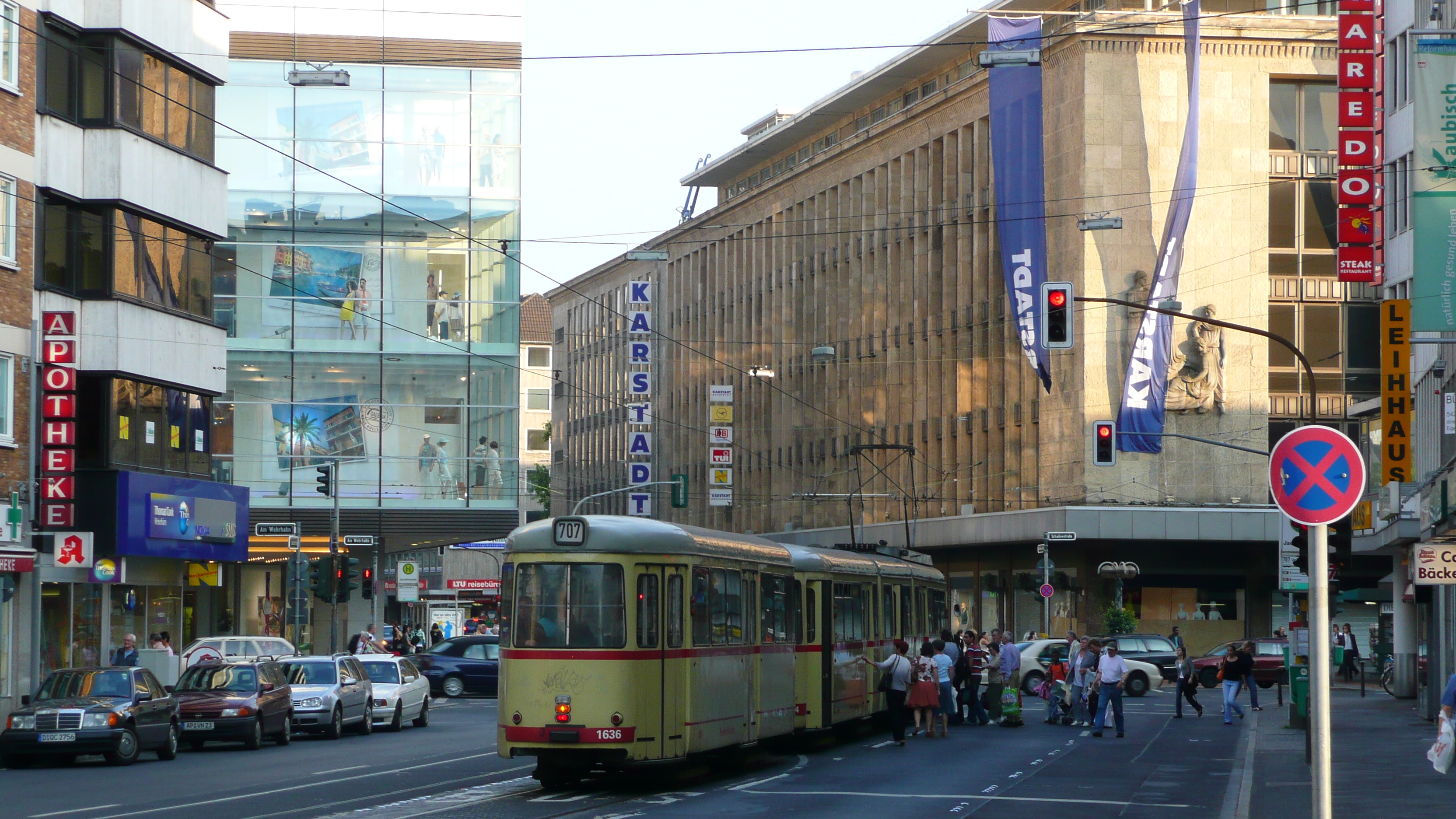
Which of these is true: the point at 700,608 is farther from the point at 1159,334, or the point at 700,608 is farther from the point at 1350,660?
the point at 1350,660

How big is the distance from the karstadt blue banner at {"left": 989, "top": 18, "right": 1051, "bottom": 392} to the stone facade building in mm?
1038

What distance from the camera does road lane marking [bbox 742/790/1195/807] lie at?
1962 cm

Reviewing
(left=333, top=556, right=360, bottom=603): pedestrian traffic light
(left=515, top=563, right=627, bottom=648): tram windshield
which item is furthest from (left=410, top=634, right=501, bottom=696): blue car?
(left=515, top=563, right=627, bottom=648): tram windshield

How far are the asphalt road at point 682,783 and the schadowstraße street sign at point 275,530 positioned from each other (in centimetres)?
1285

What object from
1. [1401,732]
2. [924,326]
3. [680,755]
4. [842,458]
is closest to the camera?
[680,755]

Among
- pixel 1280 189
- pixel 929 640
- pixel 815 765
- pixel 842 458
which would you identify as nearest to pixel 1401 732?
pixel 929 640

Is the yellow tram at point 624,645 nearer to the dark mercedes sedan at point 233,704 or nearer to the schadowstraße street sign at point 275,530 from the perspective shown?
the dark mercedes sedan at point 233,704

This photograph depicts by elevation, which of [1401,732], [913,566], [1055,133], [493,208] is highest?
[1055,133]

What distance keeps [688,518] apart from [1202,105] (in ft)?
137

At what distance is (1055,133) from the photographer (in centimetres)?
6128

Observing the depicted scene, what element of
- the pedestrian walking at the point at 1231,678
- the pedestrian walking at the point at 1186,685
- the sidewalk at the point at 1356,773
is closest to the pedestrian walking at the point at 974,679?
the pedestrian walking at the point at 1231,678

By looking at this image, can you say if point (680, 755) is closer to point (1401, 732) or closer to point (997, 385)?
point (1401, 732)

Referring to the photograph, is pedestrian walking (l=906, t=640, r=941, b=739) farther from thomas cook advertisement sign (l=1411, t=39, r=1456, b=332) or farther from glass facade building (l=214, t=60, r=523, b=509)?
glass facade building (l=214, t=60, r=523, b=509)

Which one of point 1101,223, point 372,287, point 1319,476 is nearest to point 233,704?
point 1319,476
